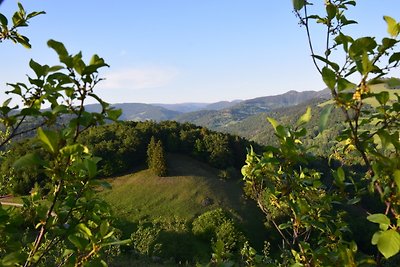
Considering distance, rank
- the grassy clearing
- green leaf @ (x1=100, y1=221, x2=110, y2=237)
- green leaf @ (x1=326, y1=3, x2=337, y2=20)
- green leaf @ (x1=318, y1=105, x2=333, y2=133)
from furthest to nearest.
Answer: the grassy clearing < green leaf @ (x1=326, y1=3, x2=337, y2=20) < green leaf @ (x1=100, y1=221, x2=110, y2=237) < green leaf @ (x1=318, y1=105, x2=333, y2=133)

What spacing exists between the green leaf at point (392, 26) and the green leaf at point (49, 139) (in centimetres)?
278

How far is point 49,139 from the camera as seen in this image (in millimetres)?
2578

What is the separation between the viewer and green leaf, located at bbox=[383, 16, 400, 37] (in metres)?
2.71

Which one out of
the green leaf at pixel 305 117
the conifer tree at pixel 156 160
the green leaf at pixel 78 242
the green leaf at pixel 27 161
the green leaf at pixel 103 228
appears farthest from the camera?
the conifer tree at pixel 156 160

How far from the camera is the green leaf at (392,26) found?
8.89 ft

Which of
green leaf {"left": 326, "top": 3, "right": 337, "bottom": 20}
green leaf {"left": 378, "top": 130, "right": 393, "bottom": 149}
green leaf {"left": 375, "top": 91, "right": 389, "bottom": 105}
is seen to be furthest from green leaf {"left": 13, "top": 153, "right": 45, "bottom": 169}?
green leaf {"left": 326, "top": 3, "right": 337, "bottom": 20}

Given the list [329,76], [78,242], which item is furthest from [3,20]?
[329,76]

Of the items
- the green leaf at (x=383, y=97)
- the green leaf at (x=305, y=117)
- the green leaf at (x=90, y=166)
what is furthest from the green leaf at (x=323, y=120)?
the green leaf at (x=90, y=166)

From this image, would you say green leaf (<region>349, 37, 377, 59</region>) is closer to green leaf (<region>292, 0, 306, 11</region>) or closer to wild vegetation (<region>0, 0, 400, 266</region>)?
wild vegetation (<region>0, 0, 400, 266</region>)

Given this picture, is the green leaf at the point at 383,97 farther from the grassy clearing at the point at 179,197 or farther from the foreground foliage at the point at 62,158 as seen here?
the grassy clearing at the point at 179,197

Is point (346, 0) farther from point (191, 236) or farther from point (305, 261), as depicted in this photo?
point (191, 236)

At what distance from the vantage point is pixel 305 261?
11.4 feet

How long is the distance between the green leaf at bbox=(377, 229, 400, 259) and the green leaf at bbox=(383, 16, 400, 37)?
1.56 metres

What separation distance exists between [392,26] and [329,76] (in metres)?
0.76
